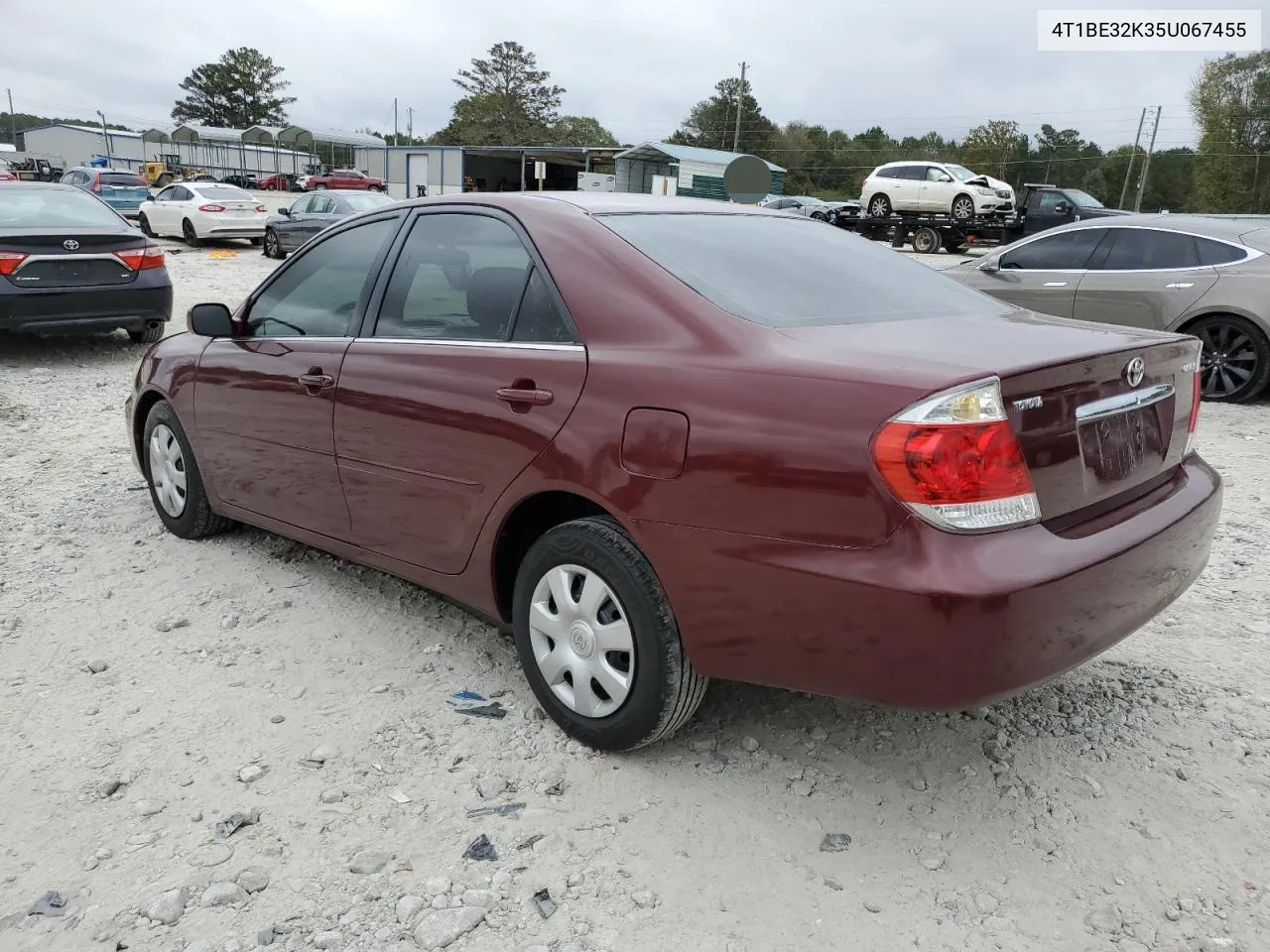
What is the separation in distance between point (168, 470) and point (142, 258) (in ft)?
19.2

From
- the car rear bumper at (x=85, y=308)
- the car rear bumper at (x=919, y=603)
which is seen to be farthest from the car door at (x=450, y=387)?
the car rear bumper at (x=85, y=308)

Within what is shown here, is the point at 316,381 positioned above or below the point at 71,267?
below

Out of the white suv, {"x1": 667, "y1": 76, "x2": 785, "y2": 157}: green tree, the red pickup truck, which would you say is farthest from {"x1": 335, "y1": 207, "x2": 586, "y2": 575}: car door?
{"x1": 667, "y1": 76, "x2": 785, "y2": 157}: green tree

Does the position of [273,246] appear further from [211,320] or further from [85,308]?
[211,320]

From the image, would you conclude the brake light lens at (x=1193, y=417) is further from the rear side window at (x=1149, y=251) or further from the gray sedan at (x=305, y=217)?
the gray sedan at (x=305, y=217)

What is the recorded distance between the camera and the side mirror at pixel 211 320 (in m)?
4.14

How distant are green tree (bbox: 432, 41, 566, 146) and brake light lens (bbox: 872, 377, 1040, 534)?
291 feet

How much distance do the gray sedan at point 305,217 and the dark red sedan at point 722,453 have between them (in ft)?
57.1

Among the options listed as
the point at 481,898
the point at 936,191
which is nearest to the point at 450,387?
the point at 481,898

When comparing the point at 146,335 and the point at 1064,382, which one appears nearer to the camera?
the point at 1064,382

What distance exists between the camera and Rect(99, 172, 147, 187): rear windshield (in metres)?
26.7

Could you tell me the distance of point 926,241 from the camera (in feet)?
86.1

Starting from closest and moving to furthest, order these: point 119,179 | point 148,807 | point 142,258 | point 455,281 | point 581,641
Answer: point 148,807 < point 581,641 < point 455,281 < point 142,258 < point 119,179

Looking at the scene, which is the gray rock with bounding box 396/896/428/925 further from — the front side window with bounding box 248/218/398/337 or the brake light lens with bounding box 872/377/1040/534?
the front side window with bounding box 248/218/398/337
